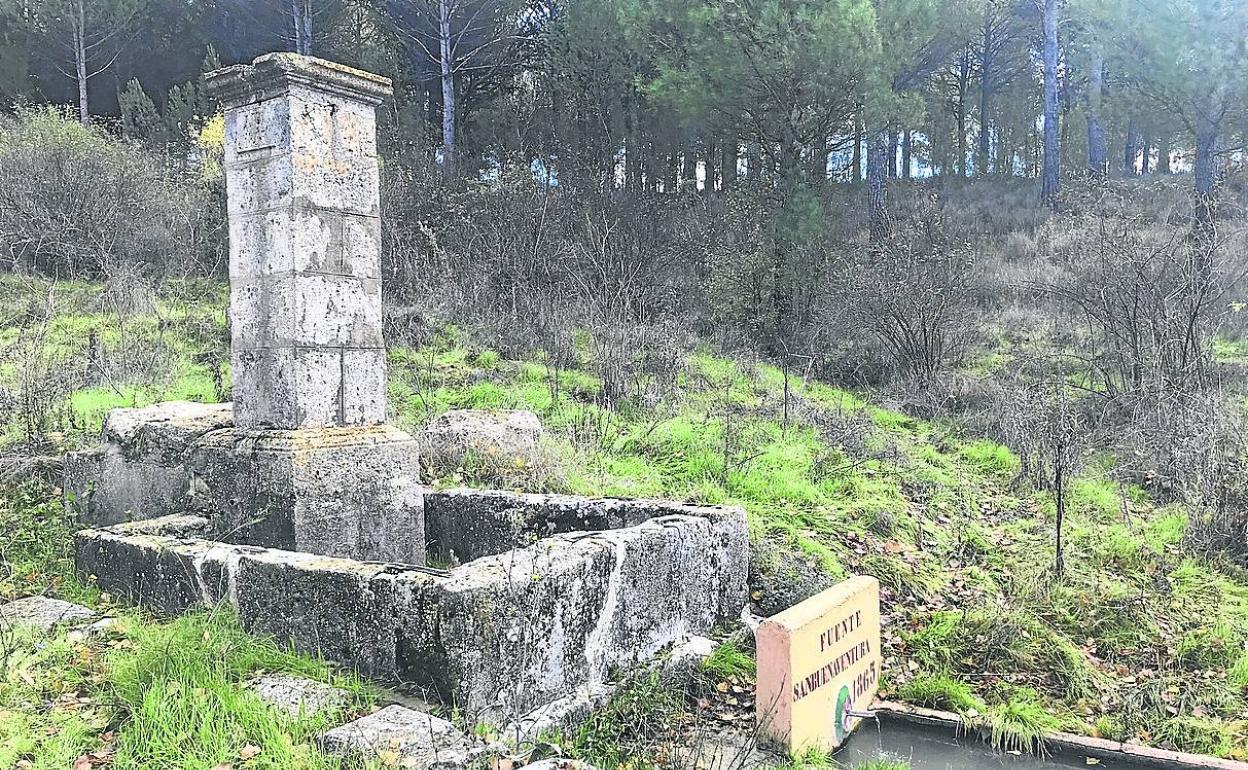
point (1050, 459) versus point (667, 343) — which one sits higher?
point (667, 343)

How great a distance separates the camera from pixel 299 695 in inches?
131

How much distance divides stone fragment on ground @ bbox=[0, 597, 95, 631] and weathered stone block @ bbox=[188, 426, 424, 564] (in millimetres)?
752

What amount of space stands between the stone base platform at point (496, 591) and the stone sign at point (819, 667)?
652 mm

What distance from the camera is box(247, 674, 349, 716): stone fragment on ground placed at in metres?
3.25

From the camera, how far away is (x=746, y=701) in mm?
4465

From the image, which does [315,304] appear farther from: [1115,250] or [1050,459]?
[1115,250]

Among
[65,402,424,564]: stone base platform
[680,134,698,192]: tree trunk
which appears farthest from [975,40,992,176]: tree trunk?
[65,402,424,564]: stone base platform

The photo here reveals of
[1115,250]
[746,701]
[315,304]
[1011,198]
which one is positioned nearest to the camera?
[746,701]

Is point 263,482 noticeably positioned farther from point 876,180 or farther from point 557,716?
point 876,180

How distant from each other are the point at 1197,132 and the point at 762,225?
8.90 meters

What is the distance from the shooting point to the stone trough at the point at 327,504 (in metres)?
3.83

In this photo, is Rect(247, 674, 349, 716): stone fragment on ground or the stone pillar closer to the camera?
Rect(247, 674, 349, 716): stone fragment on ground

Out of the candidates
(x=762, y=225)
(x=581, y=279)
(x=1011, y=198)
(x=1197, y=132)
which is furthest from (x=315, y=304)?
(x=1011, y=198)

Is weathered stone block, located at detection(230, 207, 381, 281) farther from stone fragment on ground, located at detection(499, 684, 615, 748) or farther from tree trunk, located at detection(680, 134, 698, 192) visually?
tree trunk, located at detection(680, 134, 698, 192)
